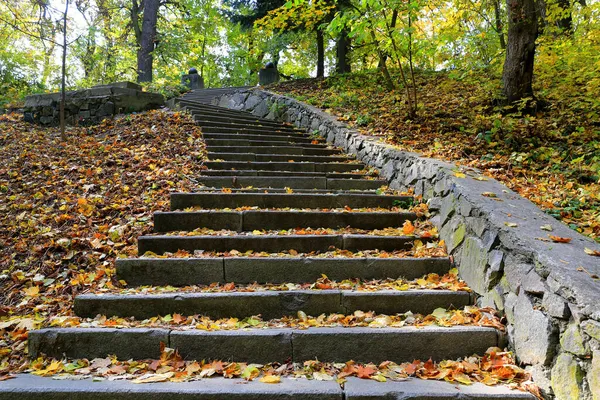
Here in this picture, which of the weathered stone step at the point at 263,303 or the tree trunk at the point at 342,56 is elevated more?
the tree trunk at the point at 342,56

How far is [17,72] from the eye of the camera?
39.5 ft

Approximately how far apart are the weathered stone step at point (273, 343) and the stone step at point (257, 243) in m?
1.08

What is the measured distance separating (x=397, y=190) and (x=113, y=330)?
353cm

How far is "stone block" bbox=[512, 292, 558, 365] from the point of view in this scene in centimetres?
208

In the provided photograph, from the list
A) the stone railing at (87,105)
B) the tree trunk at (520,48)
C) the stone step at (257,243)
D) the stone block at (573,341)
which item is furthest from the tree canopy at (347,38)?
the stone block at (573,341)

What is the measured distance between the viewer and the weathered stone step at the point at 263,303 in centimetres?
276

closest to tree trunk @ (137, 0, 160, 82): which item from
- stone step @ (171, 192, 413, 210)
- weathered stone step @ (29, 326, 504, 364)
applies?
stone step @ (171, 192, 413, 210)

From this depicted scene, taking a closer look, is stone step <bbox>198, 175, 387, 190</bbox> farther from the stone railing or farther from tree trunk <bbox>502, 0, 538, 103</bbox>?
the stone railing

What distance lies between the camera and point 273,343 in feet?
7.90

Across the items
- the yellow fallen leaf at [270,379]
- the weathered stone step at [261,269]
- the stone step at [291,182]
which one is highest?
the stone step at [291,182]

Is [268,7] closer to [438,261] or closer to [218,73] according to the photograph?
[438,261]

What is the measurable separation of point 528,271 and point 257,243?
83.0 inches

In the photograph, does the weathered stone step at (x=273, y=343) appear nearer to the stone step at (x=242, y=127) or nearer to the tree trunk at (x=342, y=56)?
the stone step at (x=242, y=127)

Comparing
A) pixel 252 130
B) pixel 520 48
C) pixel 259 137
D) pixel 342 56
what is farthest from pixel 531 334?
pixel 342 56
